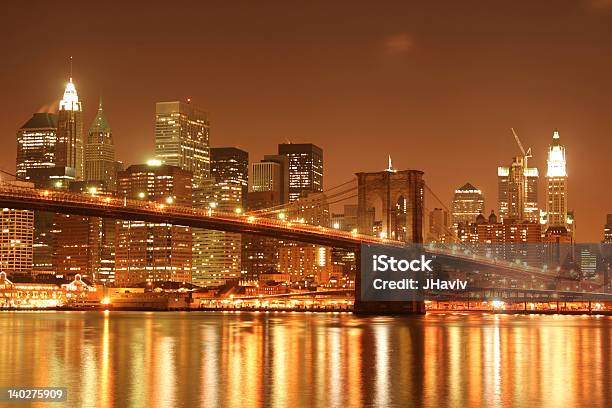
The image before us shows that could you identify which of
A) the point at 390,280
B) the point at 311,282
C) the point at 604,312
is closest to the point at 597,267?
the point at 311,282

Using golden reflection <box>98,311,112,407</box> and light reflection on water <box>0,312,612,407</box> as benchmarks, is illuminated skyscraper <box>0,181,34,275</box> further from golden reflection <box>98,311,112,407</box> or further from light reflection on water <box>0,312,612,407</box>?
golden reflection <box>98,311,112,407</box>

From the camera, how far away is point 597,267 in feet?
643

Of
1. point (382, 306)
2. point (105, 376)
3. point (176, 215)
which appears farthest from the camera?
point (382, 306)

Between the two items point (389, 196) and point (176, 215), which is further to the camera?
point (389, 196)

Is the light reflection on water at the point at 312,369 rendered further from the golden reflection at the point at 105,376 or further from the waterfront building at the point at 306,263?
the waterfront building at the point at 306,263

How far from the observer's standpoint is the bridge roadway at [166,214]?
199 feet

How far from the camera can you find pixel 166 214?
220ft

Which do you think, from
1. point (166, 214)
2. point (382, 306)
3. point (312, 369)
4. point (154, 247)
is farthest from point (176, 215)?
point (154, 247)

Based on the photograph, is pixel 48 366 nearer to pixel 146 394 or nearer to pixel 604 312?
pixel 146 394

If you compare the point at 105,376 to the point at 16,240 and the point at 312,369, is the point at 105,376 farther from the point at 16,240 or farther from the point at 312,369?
the point at 16,240

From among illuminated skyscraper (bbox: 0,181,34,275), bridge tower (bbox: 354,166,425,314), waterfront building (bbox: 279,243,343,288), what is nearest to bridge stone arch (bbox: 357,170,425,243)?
bridge tower (bbox: 354,166,425,314)

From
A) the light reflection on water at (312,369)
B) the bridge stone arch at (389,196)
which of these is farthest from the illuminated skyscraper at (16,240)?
the light reflection on water at (312,369)

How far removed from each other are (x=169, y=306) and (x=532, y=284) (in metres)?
49.6

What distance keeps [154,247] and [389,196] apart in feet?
283
